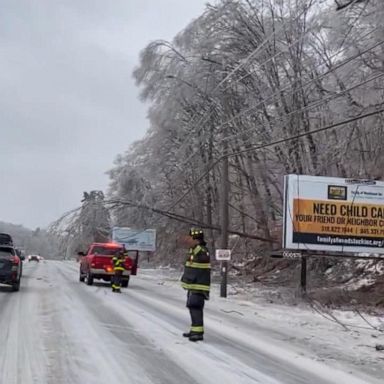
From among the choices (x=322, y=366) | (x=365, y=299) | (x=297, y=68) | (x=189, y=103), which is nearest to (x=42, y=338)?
(x=322, y=366)

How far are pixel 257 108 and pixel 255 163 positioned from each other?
332cm

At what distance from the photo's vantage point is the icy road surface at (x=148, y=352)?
26.7 feet

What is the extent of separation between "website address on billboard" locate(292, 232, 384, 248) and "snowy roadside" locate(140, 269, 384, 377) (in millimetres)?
2520

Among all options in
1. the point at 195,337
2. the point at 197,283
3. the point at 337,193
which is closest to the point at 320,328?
the point at 195,337

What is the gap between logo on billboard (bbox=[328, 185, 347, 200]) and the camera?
23.8 metres

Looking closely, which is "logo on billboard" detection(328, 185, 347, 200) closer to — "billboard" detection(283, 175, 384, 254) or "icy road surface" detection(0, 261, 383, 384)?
"billboard" detection(283, 175, 384, 254)

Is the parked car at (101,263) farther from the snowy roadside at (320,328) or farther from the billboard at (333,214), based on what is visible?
the billboard at (333,214)

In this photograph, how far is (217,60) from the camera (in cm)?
3328

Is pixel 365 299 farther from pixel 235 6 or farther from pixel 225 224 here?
pixel 235 6

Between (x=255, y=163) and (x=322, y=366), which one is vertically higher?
(x=255, y=163)

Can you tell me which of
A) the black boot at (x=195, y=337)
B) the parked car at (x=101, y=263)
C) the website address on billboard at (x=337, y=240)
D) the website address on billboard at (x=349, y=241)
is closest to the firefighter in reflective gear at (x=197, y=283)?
the black boot at (x=195, y=337)

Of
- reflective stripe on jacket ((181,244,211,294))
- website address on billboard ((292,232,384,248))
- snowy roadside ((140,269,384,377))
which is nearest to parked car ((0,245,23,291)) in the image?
snowy roadside ((140,269,384,377))

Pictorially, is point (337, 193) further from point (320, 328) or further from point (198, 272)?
point (198, 272)

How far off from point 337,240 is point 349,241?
468 millimetres
